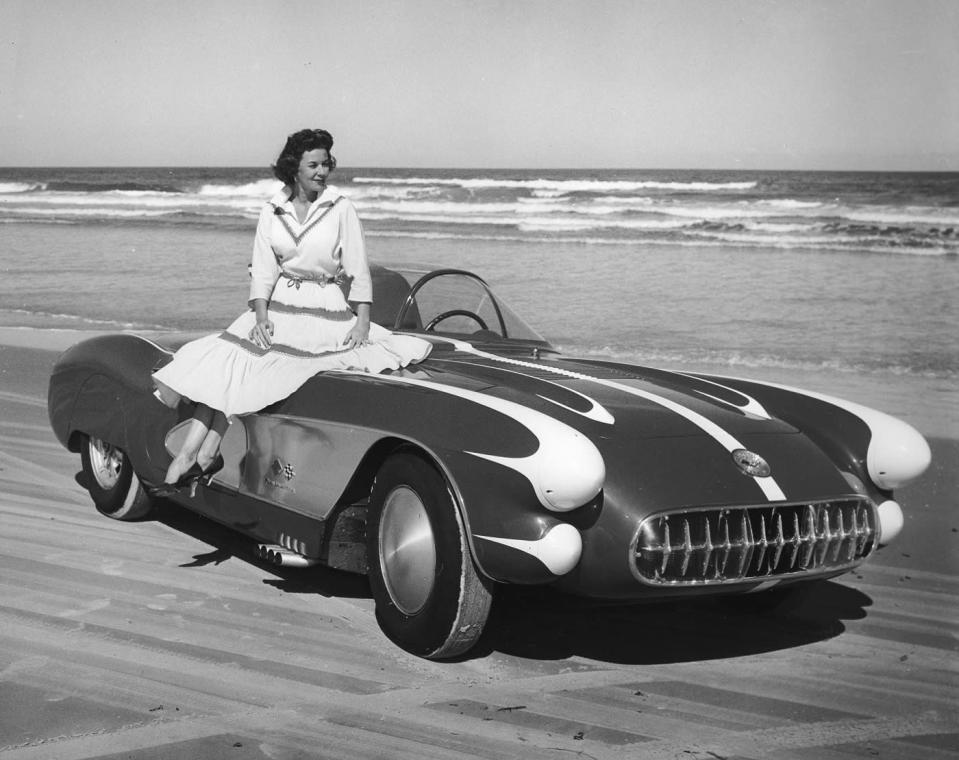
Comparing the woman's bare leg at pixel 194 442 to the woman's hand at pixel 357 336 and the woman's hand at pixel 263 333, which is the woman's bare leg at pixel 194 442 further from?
the woman's hand at pixel 357 336

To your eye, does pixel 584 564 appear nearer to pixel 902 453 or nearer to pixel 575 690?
pixel 575 690

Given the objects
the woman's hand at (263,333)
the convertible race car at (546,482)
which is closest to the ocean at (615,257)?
the convertible race car at (546,482)

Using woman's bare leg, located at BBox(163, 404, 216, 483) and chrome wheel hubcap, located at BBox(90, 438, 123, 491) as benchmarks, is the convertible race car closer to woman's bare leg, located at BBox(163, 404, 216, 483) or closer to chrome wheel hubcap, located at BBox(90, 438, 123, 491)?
woman's bare leg, located at BBox(163, 404, 216, 483)

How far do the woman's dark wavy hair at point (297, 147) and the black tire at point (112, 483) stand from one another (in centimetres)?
173

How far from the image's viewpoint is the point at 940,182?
122ft

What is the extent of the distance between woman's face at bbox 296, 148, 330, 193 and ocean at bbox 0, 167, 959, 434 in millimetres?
7582

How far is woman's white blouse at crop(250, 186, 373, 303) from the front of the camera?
5.19 meters

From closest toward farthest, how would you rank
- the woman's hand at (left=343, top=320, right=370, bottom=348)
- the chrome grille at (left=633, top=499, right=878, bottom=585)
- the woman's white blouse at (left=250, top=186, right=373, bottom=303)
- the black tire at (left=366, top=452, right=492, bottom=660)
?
the chrome grille at (left=633, top=499, right=878, bottom=585) → the black tire at (left=366, top=452, right=492, bottom=660) → the woman's hand at (left=343, top=320, right=370, bottom=348) → the woman's white blouse at (left=250, top=186, right=373, bottom=303)

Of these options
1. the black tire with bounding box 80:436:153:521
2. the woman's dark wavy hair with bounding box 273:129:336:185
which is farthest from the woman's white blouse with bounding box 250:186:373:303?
the black tire with bounding box 80:436:153:521

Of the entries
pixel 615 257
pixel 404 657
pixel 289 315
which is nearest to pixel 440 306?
pixel 289 315

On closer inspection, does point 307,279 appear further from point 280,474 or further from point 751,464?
point 751,464

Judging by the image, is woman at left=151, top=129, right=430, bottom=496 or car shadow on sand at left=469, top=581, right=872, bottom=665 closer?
car shadow on sand at left=469, top=581, right=872, bottom=665

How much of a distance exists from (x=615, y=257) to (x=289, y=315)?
1825 cm

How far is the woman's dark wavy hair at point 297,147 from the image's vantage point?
5.20 meters
